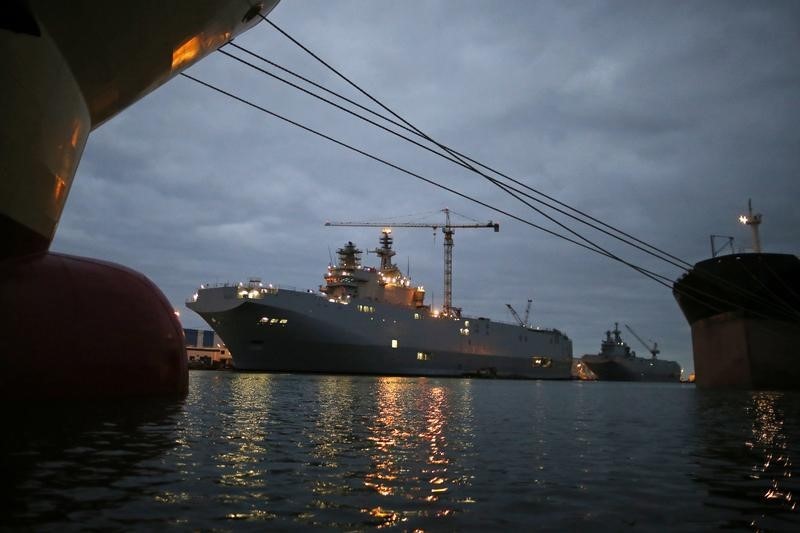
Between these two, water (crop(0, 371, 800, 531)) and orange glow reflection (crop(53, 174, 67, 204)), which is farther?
orange glow reflection (crop(53, 174, 67, 204))

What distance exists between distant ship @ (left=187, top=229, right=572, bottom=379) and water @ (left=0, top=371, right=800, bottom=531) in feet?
145

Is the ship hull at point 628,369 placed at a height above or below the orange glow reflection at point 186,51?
below

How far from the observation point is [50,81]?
33.7ft

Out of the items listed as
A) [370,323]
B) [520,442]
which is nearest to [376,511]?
[520,442]

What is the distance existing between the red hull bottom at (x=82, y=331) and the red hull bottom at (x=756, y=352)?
3119 centimetres

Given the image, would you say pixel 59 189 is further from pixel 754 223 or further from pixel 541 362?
pixel 541 362

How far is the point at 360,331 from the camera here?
62000 millimetres

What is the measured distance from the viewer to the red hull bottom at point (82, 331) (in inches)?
452

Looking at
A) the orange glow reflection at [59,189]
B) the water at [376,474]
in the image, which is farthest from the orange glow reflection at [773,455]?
the orange glow reflection at [59,189]

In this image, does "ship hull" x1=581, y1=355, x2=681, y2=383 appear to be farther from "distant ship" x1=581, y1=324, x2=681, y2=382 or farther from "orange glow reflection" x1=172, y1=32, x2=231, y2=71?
"orange glow reflection" x1=172, y1=32, x2=231, y2=71

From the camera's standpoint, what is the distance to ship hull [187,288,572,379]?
2242 inches

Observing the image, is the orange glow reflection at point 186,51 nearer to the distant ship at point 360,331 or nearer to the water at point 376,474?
the water at point 376,474

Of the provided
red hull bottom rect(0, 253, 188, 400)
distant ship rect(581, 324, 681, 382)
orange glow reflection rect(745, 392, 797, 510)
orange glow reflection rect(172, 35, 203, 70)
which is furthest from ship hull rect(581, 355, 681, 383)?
orange glow reflection rect(172, 35, 203, 70)

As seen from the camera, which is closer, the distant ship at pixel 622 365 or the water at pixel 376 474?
the water at pixel 376 474
